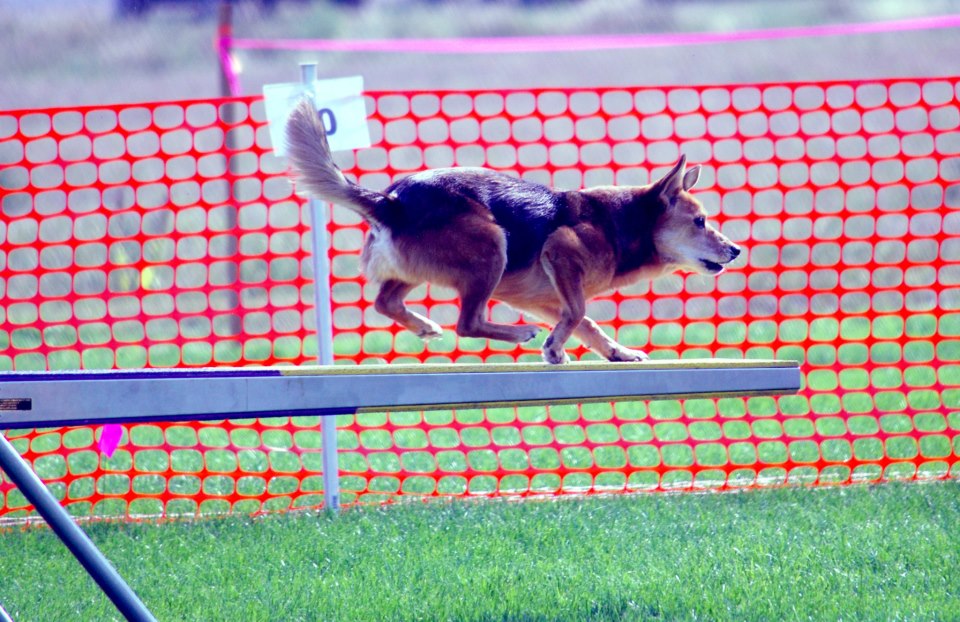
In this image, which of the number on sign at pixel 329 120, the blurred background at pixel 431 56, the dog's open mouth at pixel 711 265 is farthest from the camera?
the blurred background at pixel 431 56

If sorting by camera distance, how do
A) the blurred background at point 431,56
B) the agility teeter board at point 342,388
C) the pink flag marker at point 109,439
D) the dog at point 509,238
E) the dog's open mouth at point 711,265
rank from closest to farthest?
the agility teeter board at point 342,388, the dog at point 509,238, the dog's open mouth at point 711,265, the pink flag marker at point 109,439, the blurred background at point 431,56

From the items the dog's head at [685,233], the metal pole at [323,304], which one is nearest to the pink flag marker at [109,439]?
the metal pole at [323,304]

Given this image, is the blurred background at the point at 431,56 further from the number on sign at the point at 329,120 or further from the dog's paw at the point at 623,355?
the dog's paw at the point at 623,355

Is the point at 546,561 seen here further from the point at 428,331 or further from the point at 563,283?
the point at 563,283

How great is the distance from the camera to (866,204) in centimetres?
1545

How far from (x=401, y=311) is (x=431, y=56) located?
69.6 feet

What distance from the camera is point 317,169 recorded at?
4.11 meters

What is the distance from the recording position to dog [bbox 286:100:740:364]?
4070 millimetres

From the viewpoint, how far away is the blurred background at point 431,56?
883 inches

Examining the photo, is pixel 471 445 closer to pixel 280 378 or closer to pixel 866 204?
pixel 280 378

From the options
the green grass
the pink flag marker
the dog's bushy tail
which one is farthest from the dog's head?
the pink flag marker

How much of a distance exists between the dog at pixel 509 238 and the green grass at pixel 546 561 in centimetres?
94

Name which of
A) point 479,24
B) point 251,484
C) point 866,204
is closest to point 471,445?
point 251,484

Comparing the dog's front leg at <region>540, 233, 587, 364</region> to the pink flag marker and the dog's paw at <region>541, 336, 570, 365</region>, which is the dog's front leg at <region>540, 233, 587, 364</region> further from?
the pink flag marker
